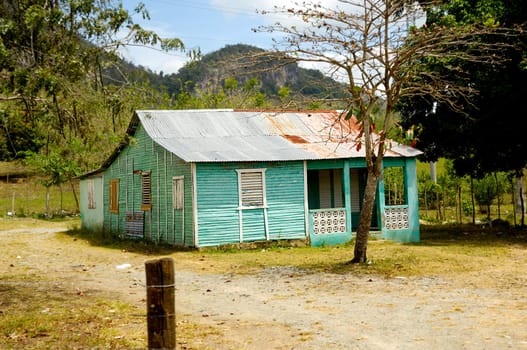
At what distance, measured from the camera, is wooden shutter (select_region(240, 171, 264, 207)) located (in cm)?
1888

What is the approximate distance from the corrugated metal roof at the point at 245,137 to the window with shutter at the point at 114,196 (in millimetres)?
4082

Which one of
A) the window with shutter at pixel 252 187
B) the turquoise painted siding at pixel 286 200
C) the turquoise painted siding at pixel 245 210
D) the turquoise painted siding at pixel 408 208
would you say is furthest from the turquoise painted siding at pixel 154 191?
the turquoise painted siding at pixel 408 208

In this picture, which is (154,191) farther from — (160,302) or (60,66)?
(160,302)

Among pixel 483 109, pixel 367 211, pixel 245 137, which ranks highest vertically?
pixel 483 109

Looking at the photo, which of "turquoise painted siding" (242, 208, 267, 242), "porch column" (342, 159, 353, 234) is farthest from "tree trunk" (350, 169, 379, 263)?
"porch column" (342, 159, 353, 234)

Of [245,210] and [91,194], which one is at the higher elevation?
[91,194]

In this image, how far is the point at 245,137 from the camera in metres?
20.8

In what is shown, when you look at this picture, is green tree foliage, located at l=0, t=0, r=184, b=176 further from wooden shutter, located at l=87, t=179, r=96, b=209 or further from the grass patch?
wooden shutter, located at l=87, t=179, r=96, b=209

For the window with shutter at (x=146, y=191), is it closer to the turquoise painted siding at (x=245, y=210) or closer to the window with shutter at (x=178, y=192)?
the window with shutter at (x=178, y=192)

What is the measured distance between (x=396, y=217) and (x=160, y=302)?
15543mm

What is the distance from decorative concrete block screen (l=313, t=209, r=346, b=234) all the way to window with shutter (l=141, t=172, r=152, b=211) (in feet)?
18.4

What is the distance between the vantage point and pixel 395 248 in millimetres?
18094

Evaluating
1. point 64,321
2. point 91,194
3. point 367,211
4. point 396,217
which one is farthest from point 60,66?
point 91,194

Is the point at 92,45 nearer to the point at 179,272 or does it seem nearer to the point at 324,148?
the point at 179,272
